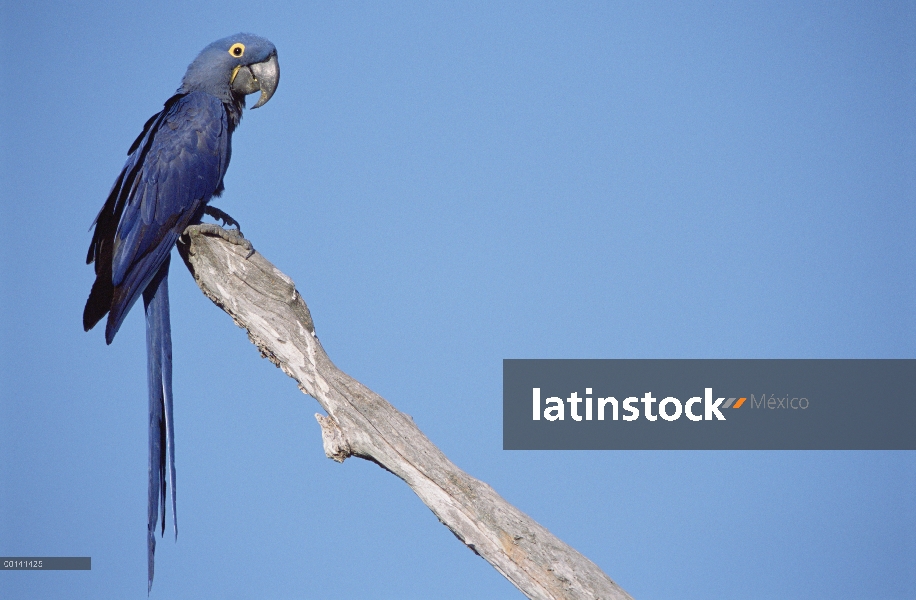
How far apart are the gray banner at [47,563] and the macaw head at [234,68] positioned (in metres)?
2.10

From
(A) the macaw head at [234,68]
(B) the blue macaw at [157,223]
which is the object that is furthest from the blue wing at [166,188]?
(A) the macaw head at [234,68]

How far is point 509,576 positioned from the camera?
7.34ft

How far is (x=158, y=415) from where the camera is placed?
268 centimetres

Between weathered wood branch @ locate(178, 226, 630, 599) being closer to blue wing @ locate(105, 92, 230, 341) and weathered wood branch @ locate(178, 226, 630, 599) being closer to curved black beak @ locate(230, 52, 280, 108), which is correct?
blue wing @ locate(105, 92, 230, 341)

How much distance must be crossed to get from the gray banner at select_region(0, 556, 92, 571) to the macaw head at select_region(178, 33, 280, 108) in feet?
6.90

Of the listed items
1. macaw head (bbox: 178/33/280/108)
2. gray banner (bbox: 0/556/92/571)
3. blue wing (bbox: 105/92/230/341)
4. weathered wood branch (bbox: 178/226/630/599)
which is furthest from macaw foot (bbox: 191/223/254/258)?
gray banner (bbox: 0/556/92/571)

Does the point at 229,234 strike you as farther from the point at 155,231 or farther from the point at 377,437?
the point at 377,437

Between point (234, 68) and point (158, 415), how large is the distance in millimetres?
1417

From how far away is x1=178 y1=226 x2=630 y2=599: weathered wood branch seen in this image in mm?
2207

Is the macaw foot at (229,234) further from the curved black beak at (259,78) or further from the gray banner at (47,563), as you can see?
the gray banner at (47,563)

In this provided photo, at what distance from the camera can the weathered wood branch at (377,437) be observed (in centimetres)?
221

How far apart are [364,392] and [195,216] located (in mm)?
1005

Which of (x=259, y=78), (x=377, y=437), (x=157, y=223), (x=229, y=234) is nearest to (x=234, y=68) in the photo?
(x=259, y=78)

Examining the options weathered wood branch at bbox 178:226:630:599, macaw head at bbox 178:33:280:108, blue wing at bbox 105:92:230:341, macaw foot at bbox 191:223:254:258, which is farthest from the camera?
macaw head at bbox 178:33:280:108
